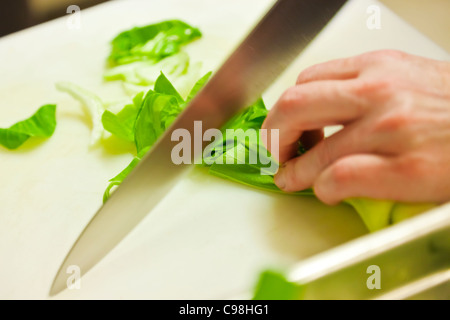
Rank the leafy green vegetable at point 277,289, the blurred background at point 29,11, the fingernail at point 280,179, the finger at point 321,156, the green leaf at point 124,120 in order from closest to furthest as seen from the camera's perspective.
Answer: the leafy green vegetable at point 277,289 → the finger at point 321,156 → the fingernail at point 280,179 → the green leaf at point 124,120 → the blurred background at point 29,11

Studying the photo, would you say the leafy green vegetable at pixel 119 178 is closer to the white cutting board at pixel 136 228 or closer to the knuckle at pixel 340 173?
the white cutting board at pixel 136 228

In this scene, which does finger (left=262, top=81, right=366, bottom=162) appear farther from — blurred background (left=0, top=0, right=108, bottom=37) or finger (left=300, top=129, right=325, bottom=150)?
blurred background (left=0, top=0, right=108, bottom=37)

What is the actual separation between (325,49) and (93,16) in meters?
0.60

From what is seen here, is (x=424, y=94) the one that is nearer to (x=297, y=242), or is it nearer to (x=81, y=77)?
(x=297, y=242)

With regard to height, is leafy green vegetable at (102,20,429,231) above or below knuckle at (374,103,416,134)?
above

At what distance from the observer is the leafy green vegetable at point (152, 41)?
1.15m

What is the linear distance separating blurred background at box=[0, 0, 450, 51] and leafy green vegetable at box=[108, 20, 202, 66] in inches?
12.8

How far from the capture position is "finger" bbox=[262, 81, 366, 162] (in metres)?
0.68

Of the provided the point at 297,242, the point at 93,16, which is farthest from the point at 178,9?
the point at 297,242

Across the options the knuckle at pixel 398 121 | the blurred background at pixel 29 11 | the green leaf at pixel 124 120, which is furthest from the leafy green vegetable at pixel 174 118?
the blurred background at pixel 29 11

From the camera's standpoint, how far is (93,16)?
1.31m

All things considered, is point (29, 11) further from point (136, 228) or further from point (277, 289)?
point (277, 289)

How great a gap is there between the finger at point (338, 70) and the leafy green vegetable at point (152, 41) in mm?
463

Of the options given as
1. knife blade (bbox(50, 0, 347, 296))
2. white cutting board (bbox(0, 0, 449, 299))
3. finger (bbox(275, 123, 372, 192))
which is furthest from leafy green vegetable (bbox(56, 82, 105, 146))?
finger (bbox(275, 123, 372, 192))
